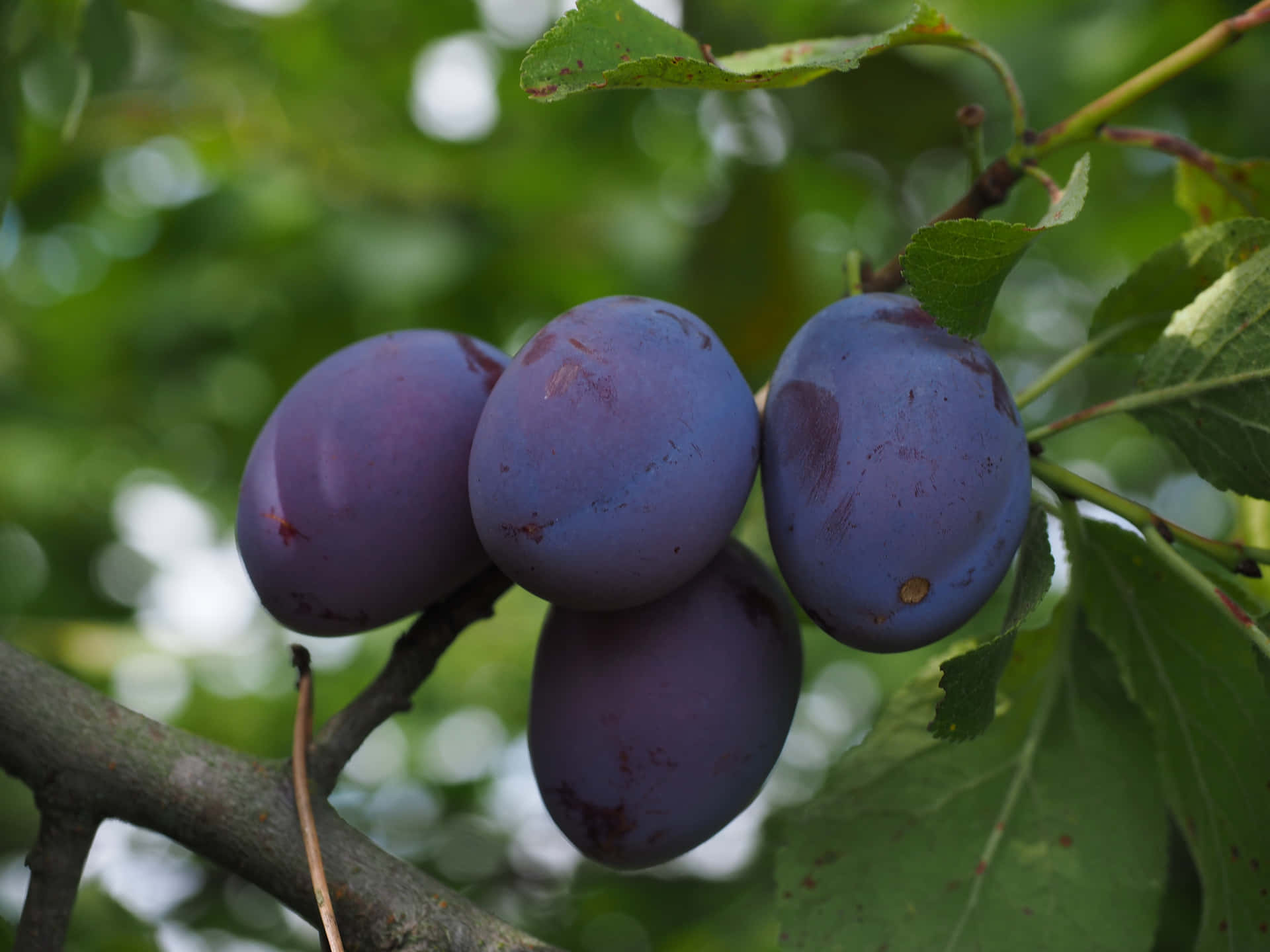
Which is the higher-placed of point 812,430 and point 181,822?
point 812,430

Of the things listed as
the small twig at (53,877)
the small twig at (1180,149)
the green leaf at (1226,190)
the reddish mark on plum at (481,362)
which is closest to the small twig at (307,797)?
the small twig at (53,877)

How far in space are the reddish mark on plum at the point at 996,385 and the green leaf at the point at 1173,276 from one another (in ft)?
0.84

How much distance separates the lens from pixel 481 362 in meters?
0.95

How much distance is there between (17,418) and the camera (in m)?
2.19

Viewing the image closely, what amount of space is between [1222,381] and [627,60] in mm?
538

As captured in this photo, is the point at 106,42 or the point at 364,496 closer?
the point at 364,496

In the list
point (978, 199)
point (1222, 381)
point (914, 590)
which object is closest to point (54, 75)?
point (978, 199)

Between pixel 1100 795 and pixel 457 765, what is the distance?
199cm

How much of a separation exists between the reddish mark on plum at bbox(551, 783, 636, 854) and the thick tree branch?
125mm

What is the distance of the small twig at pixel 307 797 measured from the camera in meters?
0.72

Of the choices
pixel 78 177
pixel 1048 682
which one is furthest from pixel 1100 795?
pixel 78 177

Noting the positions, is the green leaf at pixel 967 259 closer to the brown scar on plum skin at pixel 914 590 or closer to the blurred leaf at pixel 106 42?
the brown scar on plum skin at pixel 914 590

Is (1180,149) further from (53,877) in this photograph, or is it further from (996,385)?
(53,877)

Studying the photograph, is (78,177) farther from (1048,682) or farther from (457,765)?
(1048,682)
